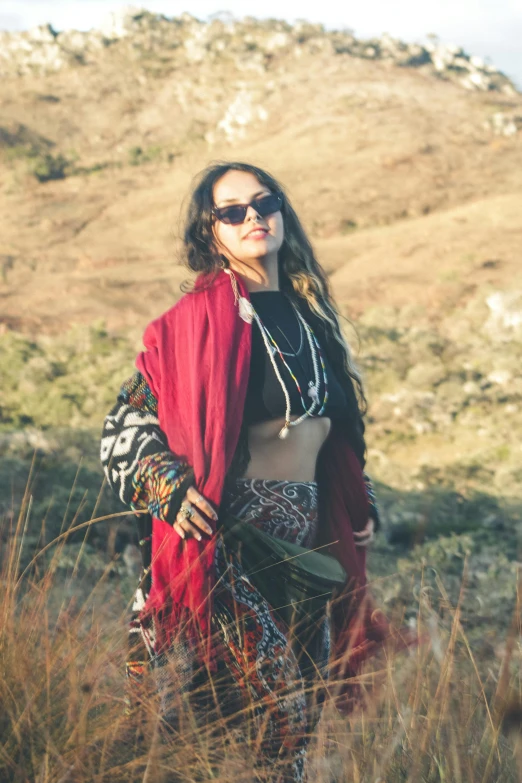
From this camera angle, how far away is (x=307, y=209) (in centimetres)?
1602

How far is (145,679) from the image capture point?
206 cm

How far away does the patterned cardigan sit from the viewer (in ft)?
7.43

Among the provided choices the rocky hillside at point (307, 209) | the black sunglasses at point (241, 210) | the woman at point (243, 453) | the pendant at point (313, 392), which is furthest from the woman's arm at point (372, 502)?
the black sunglasses at point (241, 210)

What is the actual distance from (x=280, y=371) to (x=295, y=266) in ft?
1.50

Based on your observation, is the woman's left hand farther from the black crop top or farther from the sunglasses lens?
the sunglasses lens

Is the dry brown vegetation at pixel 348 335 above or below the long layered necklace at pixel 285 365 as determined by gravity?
below

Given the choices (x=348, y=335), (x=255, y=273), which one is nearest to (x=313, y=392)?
(x=255, y=273)

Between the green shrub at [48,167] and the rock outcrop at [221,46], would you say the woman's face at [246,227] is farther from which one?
the rock outcrop at [221,46]

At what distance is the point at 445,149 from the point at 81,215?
7.60 m

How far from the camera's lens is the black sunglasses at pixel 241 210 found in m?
2.62

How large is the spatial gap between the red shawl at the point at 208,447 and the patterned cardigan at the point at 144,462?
4cm

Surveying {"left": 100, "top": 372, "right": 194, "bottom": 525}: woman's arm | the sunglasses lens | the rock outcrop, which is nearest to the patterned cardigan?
{"left": 100, "top": 372, "right": 194, "bottom": 525}: woman's arm

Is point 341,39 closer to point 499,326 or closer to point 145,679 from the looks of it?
Answer: point 499,326

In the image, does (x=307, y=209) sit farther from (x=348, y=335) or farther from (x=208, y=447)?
(x=208, y=447)
